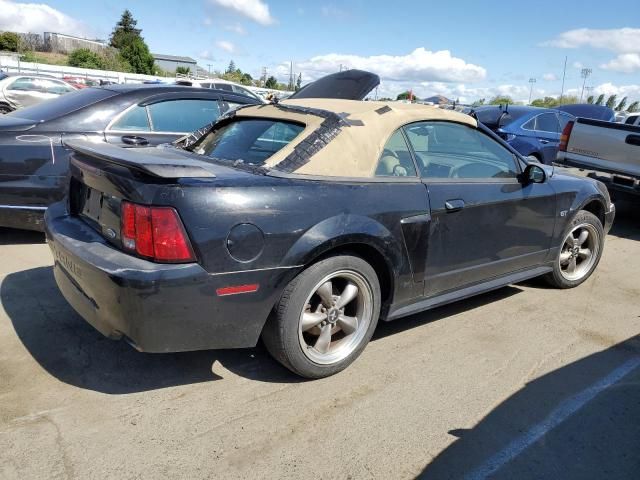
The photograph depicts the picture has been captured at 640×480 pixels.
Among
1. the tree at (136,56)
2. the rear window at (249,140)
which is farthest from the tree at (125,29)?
the rear window at (249,140)

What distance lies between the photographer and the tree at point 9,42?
184 ft

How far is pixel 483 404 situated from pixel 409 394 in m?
0.40

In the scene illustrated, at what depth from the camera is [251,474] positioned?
7.55 ft

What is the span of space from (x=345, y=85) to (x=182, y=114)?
6.39ft

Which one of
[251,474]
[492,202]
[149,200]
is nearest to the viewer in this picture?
[251,474]

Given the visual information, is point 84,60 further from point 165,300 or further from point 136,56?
point 165,300

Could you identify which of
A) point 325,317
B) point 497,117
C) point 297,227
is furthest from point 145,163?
point 497,117

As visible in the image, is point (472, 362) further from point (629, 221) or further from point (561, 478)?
point (629, 221)

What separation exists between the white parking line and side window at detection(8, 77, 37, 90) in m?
16.6

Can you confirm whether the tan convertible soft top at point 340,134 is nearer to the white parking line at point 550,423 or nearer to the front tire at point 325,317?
the front tire at point 325,317

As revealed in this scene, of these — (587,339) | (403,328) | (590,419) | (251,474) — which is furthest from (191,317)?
(587,339)

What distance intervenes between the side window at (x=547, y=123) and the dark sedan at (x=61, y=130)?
7.06m

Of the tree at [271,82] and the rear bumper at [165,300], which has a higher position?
the tree at [271,82]

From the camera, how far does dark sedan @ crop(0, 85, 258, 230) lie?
4.72 meters
